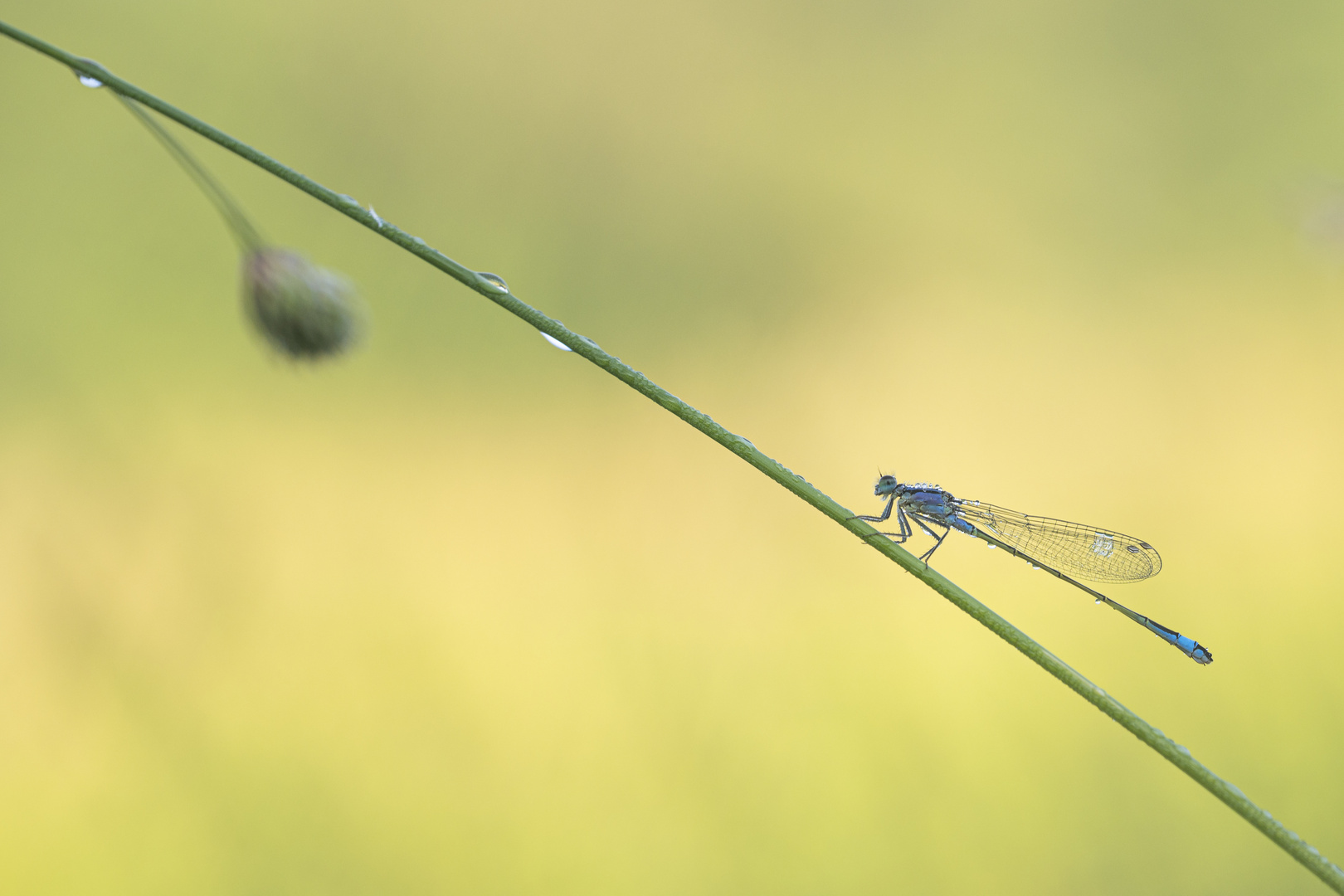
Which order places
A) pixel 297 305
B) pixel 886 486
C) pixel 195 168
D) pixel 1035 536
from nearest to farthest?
pixel 195 168, pixel 297 305, pixel 886 486, pixel 1035 536

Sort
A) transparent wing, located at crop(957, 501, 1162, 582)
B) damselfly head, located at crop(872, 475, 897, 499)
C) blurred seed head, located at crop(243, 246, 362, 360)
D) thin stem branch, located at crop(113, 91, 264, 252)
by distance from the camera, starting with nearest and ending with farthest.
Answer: thin stem branch, located at crop(113, 91, 264, 252), blurred seed head, located at crop(243, 246, 362, 360), damselfly head, located at crop(872, 475, 897, 499), transparent wing, located at crop(957, 501, 1162, 582)

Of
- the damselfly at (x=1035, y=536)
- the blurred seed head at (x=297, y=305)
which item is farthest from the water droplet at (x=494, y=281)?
the damselfly at (x=1035, y=536)

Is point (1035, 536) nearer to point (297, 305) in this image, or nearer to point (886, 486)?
point (886, 486)

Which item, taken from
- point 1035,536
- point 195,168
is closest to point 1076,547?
point 1035,536

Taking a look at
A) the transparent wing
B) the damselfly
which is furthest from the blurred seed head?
the transparent wing

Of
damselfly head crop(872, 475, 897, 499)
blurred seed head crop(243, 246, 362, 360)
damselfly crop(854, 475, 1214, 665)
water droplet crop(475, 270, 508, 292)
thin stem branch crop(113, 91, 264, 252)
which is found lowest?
blurred seed head crop(243, 246, 362, 360)

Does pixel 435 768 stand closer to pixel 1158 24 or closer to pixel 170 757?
pixel 170 757

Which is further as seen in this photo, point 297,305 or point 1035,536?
point 1035,536

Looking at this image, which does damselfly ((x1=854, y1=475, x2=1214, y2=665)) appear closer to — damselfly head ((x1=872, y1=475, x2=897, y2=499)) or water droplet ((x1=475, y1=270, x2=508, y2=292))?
damselfly head ((x1=872, y1=475, x2=897, y2=499))
